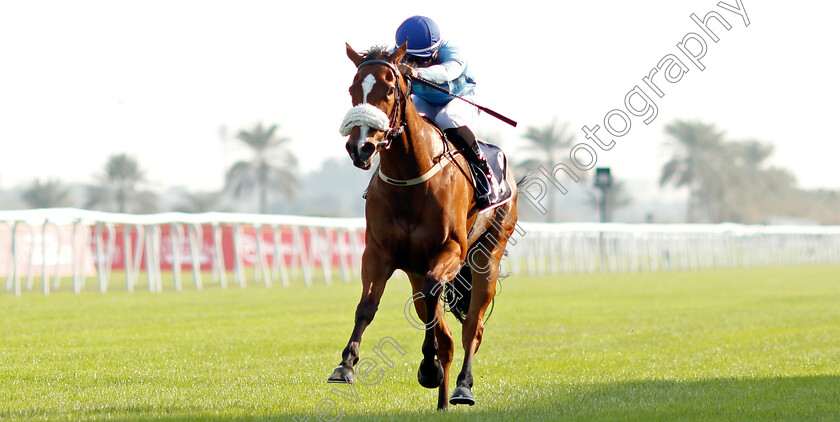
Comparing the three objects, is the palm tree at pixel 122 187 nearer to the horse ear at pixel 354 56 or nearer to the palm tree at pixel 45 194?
the palm tree at pixel 45 194

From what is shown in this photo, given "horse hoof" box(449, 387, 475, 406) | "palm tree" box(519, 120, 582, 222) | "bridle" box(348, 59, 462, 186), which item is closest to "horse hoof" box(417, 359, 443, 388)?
"horse hoof" box(449, 387, 475, 406)

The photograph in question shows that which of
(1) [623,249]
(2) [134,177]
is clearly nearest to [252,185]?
(2) [134,177]

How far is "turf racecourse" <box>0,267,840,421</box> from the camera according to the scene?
659 centimetres

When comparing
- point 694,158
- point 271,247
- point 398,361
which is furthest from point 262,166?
point 398,361

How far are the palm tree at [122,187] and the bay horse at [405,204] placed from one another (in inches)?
2488

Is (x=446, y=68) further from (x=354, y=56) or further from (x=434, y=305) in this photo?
(x=434, y=305)

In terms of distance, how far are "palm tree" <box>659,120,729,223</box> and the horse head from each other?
7231 centimetres

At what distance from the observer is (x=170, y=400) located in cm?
688

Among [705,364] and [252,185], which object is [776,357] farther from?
[252,185]

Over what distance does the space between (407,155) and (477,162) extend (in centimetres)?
118

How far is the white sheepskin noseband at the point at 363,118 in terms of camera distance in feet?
18.6

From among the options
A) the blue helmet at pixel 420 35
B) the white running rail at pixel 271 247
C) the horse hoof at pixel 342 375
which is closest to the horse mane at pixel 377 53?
the blue helmet at pixel 420 35

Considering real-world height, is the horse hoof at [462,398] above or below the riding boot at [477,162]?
below

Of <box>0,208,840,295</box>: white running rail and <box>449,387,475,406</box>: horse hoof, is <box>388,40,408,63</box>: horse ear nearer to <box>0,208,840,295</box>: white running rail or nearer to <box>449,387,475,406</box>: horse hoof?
<box>449,387,475,406</box>: horse hoof
